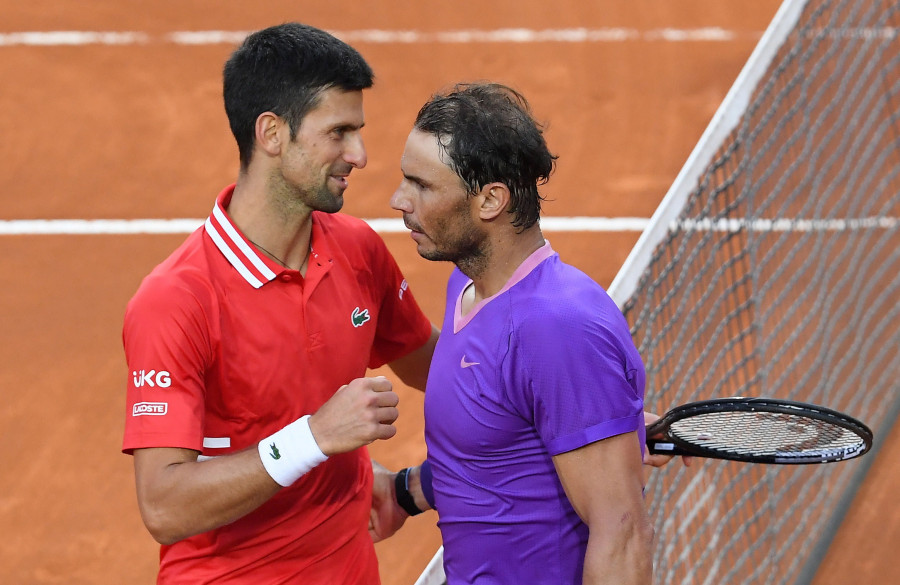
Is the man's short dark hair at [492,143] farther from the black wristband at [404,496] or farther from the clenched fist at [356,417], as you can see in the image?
the black wristband at [404,496]

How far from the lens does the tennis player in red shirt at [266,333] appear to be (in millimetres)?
2982

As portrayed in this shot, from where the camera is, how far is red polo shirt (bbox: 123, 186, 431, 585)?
118 inches

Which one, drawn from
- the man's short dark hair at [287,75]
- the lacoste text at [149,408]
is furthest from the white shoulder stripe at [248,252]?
the lacoste text at [149,408]

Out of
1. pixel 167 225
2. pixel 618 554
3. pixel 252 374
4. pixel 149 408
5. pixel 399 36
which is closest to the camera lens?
pixel 618 554

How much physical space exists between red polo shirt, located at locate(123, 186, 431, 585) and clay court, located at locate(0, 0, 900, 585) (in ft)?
5.96

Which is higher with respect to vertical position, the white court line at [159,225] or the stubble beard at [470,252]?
the stubble beard at [470,252]

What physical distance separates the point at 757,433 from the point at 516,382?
3.17 feet

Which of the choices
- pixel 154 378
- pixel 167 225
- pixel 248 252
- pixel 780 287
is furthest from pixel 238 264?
pixel 167 225

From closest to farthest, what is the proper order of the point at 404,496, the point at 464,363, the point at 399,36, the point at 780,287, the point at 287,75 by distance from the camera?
the point at 464,363 < the point at 287,75 < the point at 404,496 < the point at 780,287 < the point at 399,36

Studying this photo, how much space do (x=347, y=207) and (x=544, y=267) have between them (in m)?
4.56

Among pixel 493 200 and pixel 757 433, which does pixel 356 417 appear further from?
pixel 757 433

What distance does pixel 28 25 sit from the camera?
29.0 ft

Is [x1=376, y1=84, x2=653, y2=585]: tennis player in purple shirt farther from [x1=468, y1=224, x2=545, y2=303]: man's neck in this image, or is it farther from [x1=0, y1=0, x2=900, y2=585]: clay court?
[x1=0, y1=0, x2=900, y2=585]: clay court

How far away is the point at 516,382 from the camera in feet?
8.59
